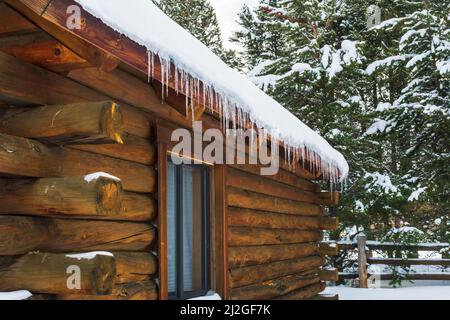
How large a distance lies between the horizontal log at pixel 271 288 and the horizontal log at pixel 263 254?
0.99 ft

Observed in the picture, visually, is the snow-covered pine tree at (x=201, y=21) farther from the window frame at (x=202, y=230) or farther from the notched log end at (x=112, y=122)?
the notched log end at (x=112, y=122)

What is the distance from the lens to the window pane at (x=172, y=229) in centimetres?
576

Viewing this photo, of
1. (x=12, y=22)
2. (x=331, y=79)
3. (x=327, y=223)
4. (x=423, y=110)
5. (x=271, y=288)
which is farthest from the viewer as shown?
(x=331, y=79)

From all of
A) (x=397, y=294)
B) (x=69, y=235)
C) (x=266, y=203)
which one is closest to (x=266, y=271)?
(x=266, y=203)

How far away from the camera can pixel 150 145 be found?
5.28 meters

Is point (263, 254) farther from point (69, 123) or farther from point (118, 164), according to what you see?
point (69, 123)

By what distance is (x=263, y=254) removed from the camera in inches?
316

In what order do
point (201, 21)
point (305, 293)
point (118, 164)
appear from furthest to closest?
point (201, 21) < point (305, 293) < point (118, 164)

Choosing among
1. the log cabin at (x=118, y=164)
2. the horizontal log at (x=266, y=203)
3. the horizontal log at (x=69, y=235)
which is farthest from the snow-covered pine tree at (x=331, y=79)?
the horizontal log at (x=69, y=235)

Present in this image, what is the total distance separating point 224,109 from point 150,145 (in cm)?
75

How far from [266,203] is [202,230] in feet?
7.02

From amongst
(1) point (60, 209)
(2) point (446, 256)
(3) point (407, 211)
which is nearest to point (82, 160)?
(1) point (60, 209)
